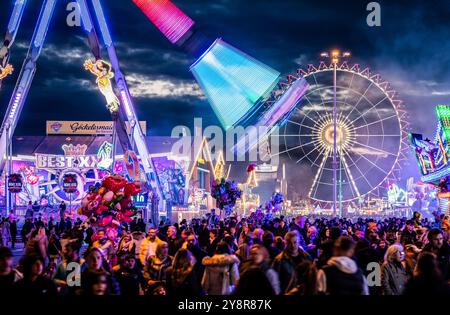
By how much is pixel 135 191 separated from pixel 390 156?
94.8 ft

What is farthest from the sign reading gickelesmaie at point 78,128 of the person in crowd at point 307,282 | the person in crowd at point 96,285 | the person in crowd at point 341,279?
the person in crowd at point 341,279

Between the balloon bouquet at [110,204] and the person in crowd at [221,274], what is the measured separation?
11257 mm

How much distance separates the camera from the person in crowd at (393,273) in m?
9.03

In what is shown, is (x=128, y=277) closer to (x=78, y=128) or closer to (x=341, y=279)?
(x=341, y=279)

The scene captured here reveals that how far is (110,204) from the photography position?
800 inches

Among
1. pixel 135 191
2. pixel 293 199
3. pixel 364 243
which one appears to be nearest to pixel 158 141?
pixel 135 191

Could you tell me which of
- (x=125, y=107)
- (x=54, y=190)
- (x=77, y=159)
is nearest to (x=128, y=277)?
(x=125, y=107)

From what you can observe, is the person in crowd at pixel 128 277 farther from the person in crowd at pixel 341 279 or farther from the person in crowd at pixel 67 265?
the person in crowd at pixel 341 279

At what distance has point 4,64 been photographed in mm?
38219

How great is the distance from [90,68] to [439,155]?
22.6m

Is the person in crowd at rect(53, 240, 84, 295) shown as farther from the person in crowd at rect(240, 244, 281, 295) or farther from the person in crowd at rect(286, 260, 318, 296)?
the person in crowd at rect(286, 260, 318, 296)

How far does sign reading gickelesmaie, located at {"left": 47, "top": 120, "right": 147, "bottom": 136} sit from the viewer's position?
301 feet
